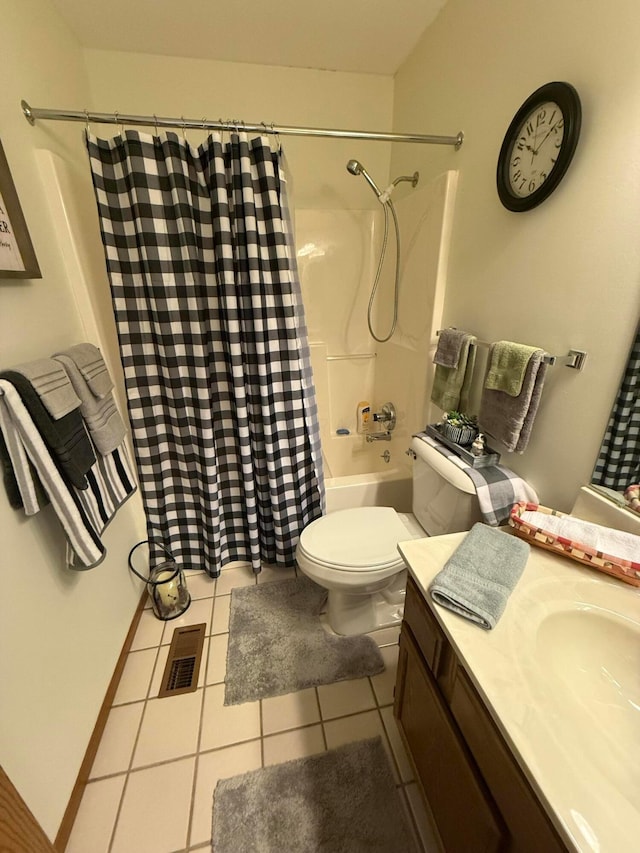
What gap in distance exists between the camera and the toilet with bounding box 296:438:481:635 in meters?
1.23

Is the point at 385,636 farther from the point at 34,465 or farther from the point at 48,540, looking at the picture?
the point at 34,465

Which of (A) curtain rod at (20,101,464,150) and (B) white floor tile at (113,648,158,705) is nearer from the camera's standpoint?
(A) curtain rod at (20,101,464,150)

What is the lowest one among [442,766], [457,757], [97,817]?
[97,817]

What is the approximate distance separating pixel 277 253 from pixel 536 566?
1.28 metres

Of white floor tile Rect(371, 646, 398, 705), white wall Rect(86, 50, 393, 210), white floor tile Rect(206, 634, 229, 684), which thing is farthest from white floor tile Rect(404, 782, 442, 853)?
white wall Rect(86, 50, 393, 210)

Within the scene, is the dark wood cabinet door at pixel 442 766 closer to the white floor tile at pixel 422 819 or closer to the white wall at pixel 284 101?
the white floor tile at pixel 422 819

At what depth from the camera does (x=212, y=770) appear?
1094 millimetres

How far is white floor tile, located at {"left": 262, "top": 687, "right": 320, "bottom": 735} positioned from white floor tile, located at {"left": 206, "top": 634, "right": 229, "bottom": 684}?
0.70ft

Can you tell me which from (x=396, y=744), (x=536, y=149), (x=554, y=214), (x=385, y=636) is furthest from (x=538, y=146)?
(x=396, y=744)

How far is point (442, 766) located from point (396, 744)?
0.45 meters

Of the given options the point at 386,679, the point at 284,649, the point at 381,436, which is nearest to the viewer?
the point at 386,679

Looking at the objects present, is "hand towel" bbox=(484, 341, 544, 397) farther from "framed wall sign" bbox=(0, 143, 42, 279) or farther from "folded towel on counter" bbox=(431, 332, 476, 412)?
"framed wall sign" bbox=(0, 143, 42, 279)

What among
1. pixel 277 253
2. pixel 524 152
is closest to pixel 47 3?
pixel 277 253

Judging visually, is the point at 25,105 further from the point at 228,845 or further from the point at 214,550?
the point at 228,845
